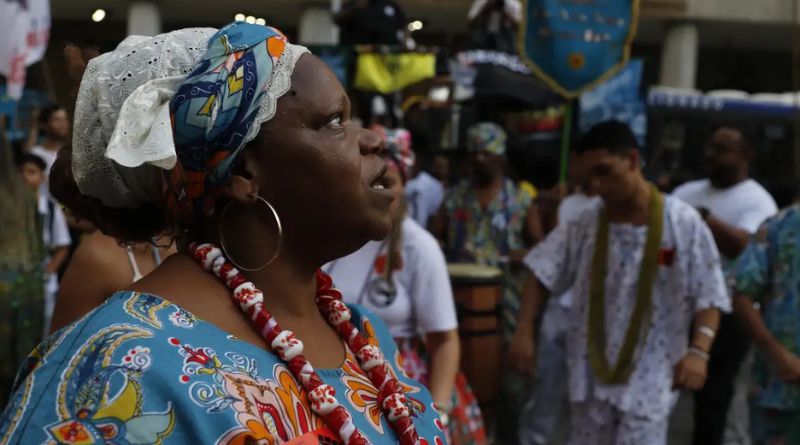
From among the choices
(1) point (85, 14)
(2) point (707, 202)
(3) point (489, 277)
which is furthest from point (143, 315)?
(2) point (707, 202)

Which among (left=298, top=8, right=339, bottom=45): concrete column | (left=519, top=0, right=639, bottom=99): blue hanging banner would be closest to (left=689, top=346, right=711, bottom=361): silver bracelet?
(left=519, top=0, right=639, bottom=99): blue hanging banner

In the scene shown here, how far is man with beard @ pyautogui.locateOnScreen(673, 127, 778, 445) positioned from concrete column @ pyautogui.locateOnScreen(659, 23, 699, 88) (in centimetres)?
1442

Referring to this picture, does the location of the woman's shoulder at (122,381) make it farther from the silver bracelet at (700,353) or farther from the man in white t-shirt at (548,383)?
the man in white t-shirt at (548,383)

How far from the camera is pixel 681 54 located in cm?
2178

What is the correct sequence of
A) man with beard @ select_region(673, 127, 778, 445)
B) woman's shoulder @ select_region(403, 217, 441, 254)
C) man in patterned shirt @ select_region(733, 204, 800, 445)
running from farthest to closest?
man with beard @ select_region(673, 127, 778, 445) → man in patterned shirt @ select_region(733, 204, 800, 445) → woman's shoulder @ select_region(403, 217, 441, 254)

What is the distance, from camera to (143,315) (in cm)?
172

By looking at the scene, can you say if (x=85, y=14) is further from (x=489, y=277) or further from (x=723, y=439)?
(x=723, y=439)

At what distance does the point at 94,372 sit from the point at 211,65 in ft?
1.64

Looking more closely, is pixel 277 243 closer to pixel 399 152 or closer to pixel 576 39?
pixel 399 152

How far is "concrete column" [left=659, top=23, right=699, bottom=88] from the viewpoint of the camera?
21.7m

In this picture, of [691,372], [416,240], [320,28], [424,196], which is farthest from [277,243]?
[320,28]

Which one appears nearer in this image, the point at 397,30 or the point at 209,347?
the point at 209,347

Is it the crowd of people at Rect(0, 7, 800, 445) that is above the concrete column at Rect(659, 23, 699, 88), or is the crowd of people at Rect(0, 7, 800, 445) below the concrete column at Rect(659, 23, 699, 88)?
above

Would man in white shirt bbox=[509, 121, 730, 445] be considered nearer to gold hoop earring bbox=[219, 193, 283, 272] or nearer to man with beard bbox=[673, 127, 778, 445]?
man with beard bbox=[673, 127, 778, 445]
